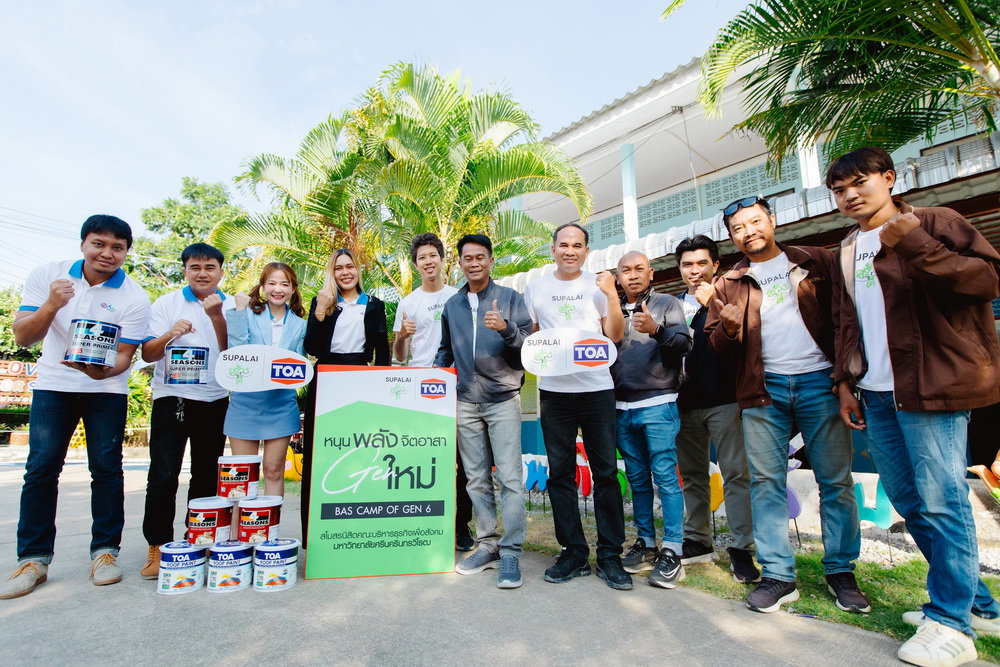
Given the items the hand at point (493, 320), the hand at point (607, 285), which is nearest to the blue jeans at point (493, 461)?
the hand at point (493, 320)

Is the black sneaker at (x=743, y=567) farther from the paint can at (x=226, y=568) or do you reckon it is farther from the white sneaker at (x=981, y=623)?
the paint can at (x=226, y=568)

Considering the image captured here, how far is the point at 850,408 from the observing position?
8.09 feet

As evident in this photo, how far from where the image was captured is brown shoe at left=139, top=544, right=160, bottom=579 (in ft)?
9.83

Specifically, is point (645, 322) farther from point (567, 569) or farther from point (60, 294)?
point (60, 294)

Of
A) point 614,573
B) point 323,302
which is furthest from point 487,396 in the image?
point 323,302

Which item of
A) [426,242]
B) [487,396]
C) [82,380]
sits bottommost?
[487,396]

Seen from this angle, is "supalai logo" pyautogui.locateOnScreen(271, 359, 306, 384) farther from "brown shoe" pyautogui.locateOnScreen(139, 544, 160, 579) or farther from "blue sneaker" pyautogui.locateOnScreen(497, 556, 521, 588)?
"blue sneaker" pyautogui.locateOnScreen(497, 556, 521, 588)

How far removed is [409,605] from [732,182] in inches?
475

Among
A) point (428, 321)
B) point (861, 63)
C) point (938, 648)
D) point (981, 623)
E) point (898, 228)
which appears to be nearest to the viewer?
point (938, 648)

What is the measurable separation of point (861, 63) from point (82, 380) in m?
6.36

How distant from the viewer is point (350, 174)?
9242 mm

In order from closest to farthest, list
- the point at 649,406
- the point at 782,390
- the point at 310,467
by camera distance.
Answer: the point at 782,390
the point at 649,406
the point at 310,467

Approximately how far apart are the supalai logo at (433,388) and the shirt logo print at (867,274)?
2.25 metres

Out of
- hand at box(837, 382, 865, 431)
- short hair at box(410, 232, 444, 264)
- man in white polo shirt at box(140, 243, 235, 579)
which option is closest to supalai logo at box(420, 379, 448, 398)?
short hair at box(410, 232, 444, 264)
